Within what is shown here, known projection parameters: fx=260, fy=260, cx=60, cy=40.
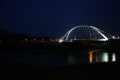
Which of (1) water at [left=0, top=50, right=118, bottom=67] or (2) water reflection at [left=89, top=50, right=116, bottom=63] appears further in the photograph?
(2) water reflection at [left=89, top=50, right=116, bottom=63]

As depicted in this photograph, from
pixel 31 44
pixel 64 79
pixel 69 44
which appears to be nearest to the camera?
pixel 64 79

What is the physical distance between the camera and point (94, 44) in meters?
71.6

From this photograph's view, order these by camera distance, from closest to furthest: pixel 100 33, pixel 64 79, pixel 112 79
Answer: pixel 112 79 → pixel 64 79 → pixel 100 33

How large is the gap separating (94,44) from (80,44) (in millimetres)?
4006

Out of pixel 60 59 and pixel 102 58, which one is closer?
pixel 102 58

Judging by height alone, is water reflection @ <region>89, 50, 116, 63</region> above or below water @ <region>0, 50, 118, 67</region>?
above

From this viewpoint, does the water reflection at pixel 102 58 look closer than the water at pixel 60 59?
No

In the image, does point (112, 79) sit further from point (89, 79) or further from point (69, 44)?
point (69, 44)

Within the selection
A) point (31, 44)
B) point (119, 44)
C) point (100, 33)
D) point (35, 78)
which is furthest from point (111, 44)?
point (35, 78)

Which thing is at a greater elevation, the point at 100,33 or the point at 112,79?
the point at 100,33

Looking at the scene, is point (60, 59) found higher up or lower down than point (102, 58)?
lower down

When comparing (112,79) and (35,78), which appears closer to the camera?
(112,79)

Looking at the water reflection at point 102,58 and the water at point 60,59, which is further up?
the water reflection at point 102,58

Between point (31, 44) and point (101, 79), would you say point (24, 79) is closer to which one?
point (101, 79)
